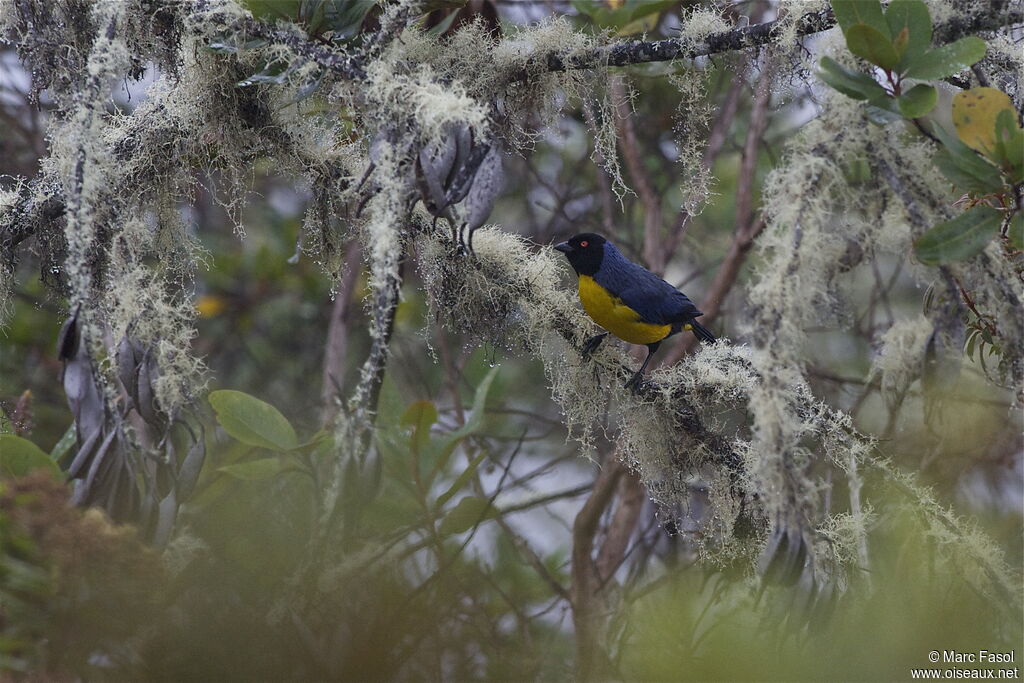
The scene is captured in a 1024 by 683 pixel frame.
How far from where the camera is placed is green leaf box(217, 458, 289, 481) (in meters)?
1.50

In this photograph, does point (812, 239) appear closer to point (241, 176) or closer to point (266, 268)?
point (241, 176)

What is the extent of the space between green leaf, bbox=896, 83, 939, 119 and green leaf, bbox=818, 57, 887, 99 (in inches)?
1.0

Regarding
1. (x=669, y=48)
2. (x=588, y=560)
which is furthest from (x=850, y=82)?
(x=588, y=560)

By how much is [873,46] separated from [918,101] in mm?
87

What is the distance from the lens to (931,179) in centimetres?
109

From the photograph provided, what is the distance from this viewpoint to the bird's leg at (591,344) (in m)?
1.64

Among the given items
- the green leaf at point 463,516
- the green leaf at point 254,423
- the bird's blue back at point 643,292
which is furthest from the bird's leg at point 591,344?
the green leaf at point 254,423

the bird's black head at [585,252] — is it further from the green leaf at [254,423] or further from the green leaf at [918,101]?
the green leaf at [918,101]

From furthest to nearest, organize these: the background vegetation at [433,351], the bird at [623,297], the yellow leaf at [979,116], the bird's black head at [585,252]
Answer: the bird's black head at [585,252] < the bird at [623,297] < the yellow leaf at [979,116] < the background vegetation at [433,351]

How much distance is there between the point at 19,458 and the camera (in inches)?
50.4

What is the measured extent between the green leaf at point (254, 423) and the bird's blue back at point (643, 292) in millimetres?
717

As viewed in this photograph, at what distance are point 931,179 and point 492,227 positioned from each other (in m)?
0.82

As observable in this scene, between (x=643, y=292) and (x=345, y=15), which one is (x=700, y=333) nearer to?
(x=643, y=292)

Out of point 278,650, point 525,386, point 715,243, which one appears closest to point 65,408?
point 525,386
